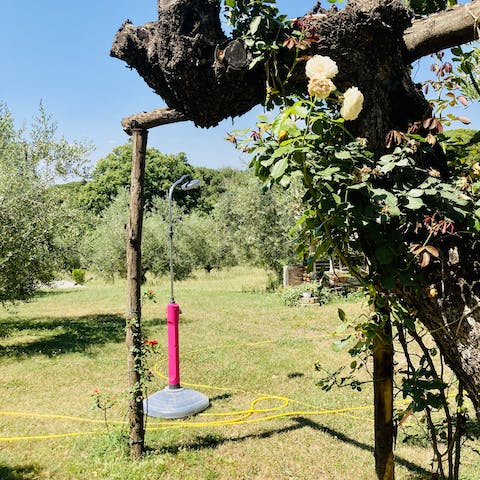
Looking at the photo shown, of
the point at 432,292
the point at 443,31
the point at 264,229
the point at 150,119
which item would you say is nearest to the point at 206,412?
the point at 150,119

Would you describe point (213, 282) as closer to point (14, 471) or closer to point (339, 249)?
point (14, 471)

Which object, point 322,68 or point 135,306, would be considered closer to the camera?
point 322,68

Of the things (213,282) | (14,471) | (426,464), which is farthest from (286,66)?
(213,282)

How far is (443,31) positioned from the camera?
5.61ft

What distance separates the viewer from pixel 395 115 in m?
1.87

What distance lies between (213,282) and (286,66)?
22690mm

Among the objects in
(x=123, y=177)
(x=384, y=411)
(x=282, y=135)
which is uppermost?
(x=123, y=177)

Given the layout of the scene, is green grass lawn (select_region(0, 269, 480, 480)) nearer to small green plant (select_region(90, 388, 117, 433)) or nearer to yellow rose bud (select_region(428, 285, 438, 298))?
small green plant (select_region(90, 388, 117, 433))

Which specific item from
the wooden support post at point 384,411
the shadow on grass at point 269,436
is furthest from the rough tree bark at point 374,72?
the shadow on grass at point 269,436

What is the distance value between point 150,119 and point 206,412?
354 cm

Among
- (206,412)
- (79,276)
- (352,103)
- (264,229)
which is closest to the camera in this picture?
(352,103)

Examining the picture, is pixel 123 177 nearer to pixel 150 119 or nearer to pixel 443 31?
pixel 150 119

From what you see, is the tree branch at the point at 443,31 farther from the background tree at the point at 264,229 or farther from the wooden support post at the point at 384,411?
the background tree at the point at 264,229

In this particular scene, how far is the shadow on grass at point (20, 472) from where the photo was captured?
391 cm
